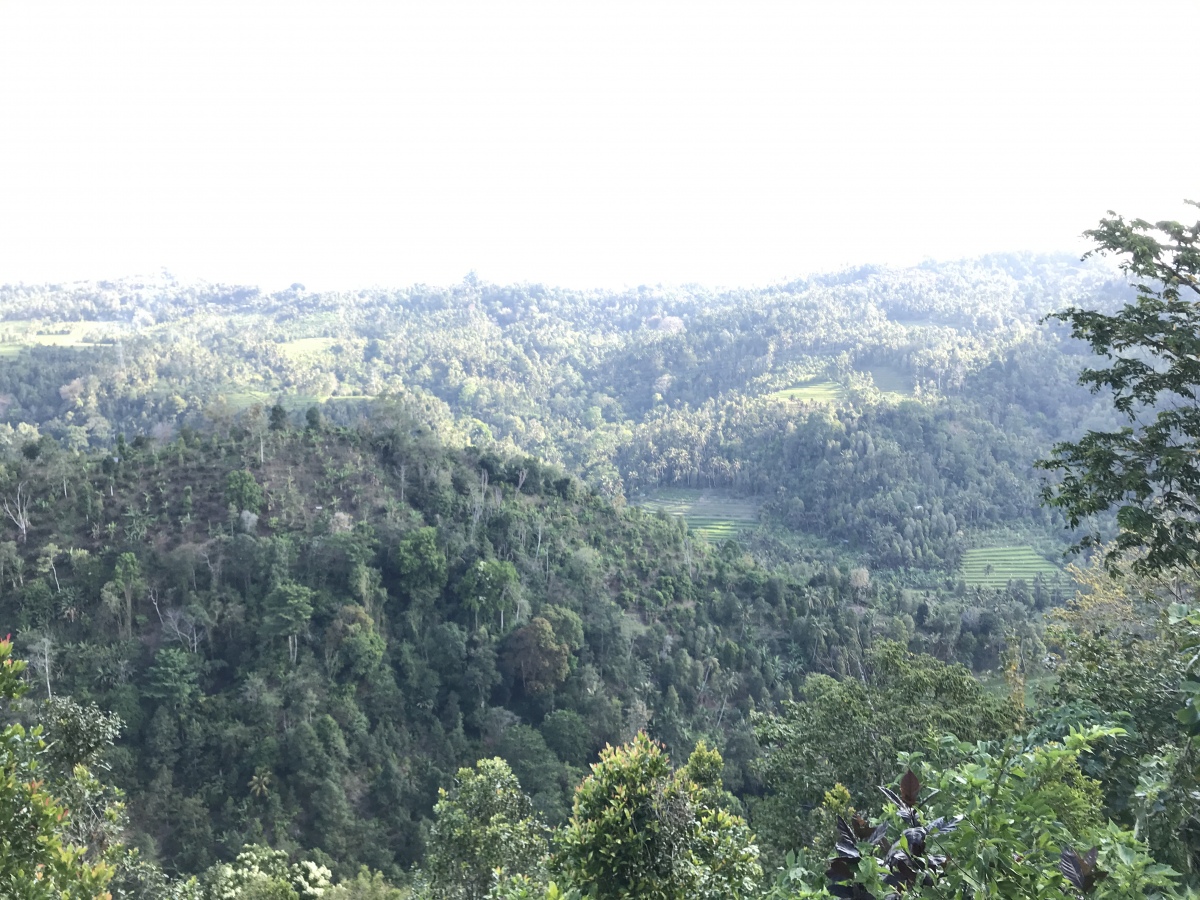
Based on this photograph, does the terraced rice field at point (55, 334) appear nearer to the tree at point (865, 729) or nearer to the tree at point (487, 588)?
the tree at point (487, 588)

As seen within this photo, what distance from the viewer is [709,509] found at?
77.7 metres

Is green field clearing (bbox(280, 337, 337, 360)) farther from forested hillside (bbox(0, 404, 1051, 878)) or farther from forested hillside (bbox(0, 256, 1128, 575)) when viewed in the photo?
forested hillside (bbox(0, 404, 1051, 878))

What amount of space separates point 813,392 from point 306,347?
3122 inches

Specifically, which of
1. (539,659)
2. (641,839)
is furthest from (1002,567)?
(641,839)

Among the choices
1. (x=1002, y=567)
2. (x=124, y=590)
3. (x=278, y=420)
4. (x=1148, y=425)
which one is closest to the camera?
(x=1148, y=425)

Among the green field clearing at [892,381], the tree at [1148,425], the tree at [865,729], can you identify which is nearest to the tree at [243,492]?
the tree at [865,729]

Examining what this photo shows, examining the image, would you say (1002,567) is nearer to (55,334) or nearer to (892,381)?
(892,381)

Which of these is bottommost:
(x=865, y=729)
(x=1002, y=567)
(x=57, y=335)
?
(x=1002, y=567)

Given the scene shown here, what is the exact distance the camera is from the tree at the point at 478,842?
44.3ft

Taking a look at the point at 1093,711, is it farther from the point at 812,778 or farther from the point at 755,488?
the point at 755,488

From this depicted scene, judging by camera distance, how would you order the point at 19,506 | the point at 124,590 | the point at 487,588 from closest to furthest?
the point at 124,590, the point at 19,506, the point at 487,588

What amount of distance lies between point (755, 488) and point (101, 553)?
61565 millimetres

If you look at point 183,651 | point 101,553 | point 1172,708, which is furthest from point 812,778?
point 101,553

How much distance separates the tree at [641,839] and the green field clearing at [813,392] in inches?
3356
